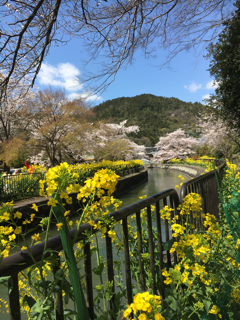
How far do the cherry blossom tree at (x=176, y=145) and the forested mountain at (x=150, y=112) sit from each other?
34.6 m

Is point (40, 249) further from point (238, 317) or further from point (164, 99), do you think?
point (164, 99)

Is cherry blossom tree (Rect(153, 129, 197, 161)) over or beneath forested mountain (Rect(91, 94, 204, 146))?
beneath

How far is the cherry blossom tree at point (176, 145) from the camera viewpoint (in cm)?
3528

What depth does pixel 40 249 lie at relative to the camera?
0.73 m

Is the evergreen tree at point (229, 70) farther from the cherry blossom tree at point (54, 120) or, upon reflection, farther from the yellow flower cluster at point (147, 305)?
the yellow flower cluster at point (147, 305)

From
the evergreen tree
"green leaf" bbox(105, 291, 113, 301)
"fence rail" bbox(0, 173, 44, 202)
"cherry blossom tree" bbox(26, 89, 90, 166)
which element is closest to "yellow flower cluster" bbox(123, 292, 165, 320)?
"green leaf" bbox(105, 291, 113, 301)

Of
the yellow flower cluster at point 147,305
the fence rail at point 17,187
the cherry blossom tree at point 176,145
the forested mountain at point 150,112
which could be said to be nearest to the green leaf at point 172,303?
the yellow flower cluster at point 147,305

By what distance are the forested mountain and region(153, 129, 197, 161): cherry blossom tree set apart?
34642 millimetres

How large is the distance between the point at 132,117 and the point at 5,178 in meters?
85.8

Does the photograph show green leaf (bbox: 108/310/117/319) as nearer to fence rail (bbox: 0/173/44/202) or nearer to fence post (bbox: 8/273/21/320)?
fence post (bbox: 8/273/21/320)

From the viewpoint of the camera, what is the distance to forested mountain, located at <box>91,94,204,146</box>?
79.1 meters

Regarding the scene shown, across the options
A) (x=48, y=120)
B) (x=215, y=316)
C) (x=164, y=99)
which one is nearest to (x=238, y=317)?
(x=215, y=316)

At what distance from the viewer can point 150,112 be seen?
95.6 meters

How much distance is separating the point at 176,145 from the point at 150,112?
62.0 m
